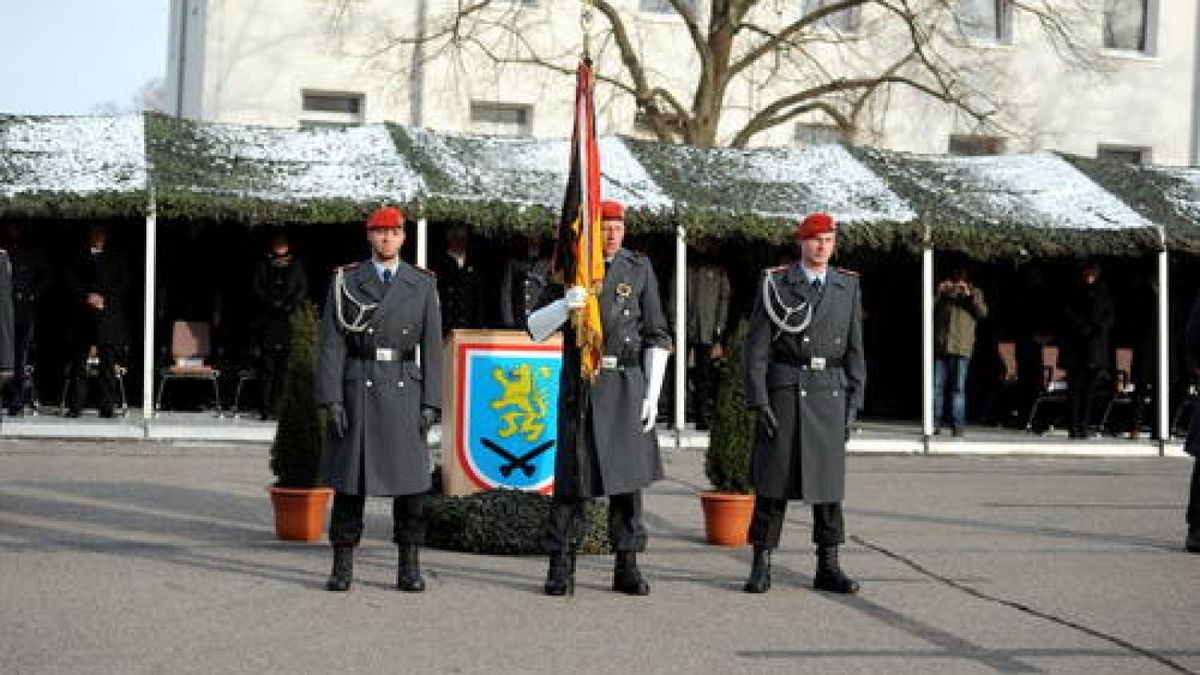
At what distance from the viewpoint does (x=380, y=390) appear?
416 inches

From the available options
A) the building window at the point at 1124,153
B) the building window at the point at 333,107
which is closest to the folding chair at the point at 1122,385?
the building window at the point at 1124,153

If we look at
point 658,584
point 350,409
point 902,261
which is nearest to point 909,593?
point 658,584

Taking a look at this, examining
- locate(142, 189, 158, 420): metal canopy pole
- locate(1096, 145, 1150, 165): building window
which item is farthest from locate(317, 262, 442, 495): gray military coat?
locate(1096, 145, 1150, 165): building window

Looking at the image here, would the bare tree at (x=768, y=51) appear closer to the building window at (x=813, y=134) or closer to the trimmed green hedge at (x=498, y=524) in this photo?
the building window at (x=813, y=134)

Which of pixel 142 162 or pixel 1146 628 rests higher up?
pixel 142 162

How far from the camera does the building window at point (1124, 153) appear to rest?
1367 inches

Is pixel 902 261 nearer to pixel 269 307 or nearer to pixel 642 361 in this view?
pixel 269 307

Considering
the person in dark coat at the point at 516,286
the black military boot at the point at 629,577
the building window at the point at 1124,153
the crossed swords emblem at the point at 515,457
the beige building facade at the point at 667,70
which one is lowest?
the black military boot at the point at 629,577

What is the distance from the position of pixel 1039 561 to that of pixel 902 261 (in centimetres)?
1431

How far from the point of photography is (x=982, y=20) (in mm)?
34344

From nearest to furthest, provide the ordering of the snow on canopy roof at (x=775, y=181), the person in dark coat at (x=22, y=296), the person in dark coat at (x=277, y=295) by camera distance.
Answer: the person in dark coat at (x=22, y=296), the person in dark coat at (x=277, y=295), the snow on canopy roof at (x=775, y=181)

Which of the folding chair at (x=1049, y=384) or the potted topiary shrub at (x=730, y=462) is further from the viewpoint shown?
the folding chair at (x=1049, y=384)

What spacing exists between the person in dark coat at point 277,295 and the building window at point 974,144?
51.8ft

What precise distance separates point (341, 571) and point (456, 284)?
1107cm
